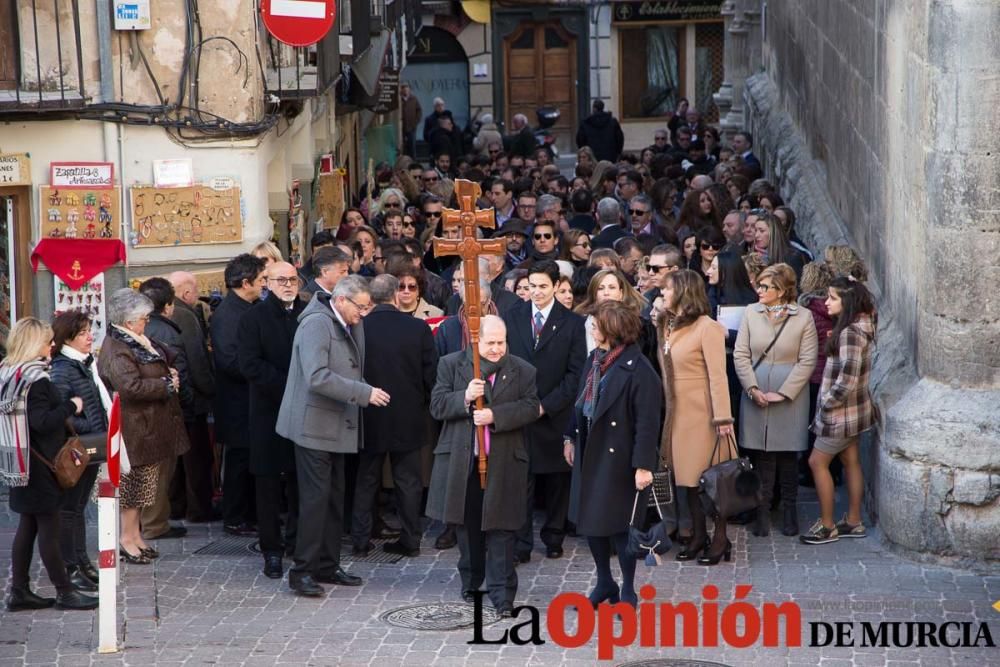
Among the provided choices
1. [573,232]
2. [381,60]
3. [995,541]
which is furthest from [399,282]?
[381,60]

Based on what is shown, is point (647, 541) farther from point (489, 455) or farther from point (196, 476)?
point (196, 476)

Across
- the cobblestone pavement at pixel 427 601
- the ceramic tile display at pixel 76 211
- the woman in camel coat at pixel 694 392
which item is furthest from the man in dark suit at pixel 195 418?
the woman in camel coat at pixel 694 392

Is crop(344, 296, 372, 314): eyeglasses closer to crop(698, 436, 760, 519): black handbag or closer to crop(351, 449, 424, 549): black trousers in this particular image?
crop(351, 449, 424, 549): black trousers

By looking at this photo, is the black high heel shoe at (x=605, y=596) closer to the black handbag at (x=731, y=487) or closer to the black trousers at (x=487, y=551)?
the black trousers at (x=487, y=551)

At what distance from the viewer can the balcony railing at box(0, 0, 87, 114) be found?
12.5m

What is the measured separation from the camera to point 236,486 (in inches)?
448

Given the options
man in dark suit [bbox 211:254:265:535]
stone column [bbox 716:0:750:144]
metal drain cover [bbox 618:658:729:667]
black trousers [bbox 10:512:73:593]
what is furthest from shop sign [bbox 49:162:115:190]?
stone column [bbox 716:0:750:144]

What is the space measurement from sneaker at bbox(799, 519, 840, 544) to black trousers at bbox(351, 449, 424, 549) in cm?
229

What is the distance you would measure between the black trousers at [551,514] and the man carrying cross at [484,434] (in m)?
0.81

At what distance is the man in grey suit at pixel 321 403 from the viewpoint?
9.89 metres

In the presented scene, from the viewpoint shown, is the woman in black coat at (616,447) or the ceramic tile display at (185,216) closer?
the woman in black coat at (616,447)

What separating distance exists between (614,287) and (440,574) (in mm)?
1995

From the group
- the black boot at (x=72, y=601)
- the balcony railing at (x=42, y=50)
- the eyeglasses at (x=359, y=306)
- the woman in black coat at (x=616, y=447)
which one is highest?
the balcony railing at (x=42, y=50)

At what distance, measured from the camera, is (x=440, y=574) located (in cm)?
1057
